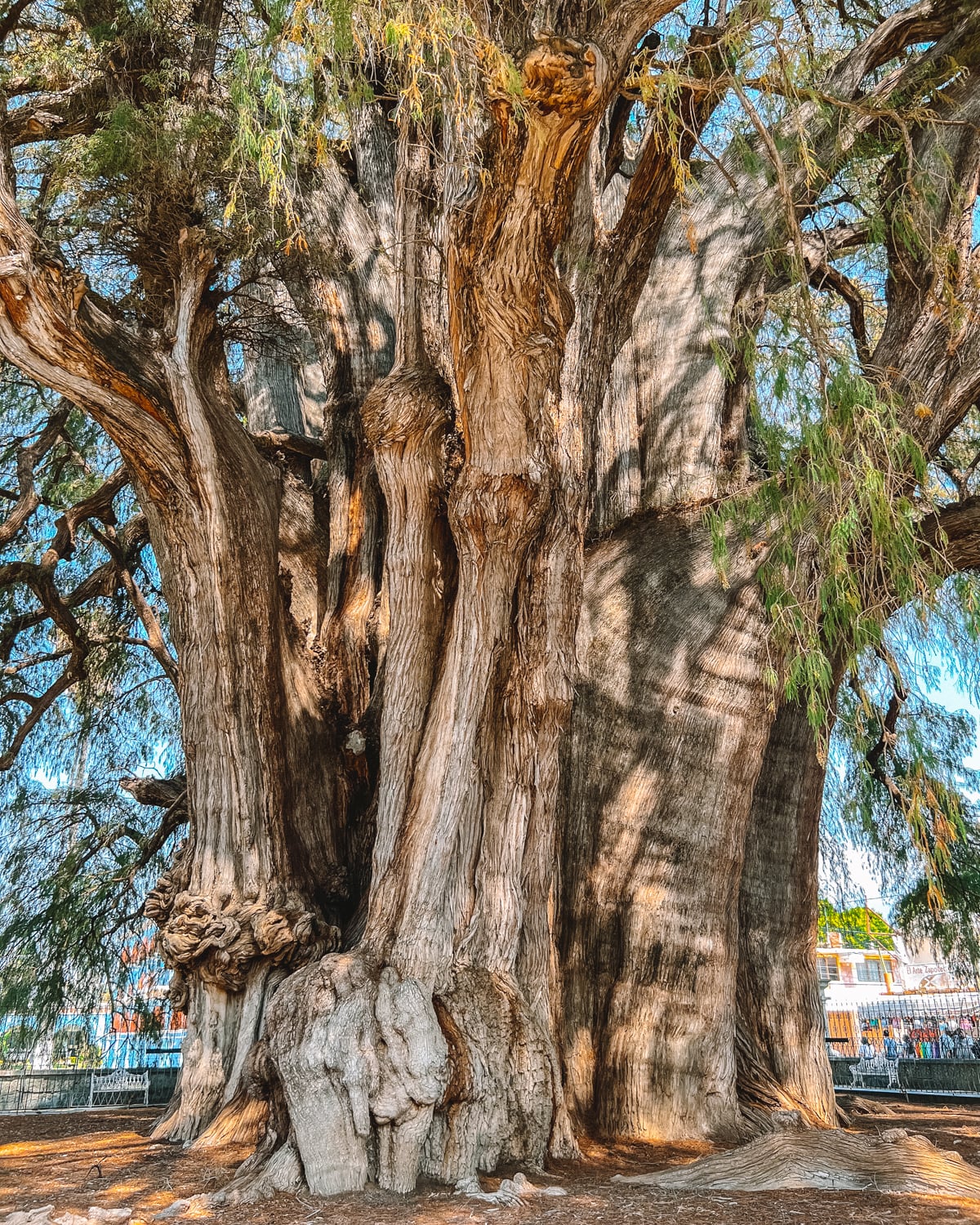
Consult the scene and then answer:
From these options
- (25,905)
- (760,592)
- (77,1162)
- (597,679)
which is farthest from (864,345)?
(25,905)

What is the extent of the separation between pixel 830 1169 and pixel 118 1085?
8013 millimetres

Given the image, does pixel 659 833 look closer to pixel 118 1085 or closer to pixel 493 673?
pixel 493 673

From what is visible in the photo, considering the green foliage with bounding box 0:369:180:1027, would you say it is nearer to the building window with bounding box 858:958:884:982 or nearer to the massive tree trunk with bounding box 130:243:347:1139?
the massive tree trunk with bounding box 130:243:347:1139

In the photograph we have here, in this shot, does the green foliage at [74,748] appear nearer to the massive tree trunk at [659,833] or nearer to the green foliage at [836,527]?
the massive tree trunk at [659,833]

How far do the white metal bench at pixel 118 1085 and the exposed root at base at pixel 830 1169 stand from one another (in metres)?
6.92

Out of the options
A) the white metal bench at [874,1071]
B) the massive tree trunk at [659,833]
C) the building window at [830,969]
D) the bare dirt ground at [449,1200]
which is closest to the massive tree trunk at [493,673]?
the massive tree trunk at [659,833]

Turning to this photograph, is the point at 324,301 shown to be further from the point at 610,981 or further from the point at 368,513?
the point at 610,981

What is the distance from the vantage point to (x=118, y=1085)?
986cm

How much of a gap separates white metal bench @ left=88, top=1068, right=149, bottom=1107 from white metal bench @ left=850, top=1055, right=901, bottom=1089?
23.7ft

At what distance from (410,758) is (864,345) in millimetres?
4406

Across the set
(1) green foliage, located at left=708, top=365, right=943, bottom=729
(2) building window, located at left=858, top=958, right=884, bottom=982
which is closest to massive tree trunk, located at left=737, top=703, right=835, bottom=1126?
(1) green foliage, located at left=708, top=365, right=943, bottom=729

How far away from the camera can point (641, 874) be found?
17.9 feet

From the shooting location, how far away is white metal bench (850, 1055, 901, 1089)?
1092 cm

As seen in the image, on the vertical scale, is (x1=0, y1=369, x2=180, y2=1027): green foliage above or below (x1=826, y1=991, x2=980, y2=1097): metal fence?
above
